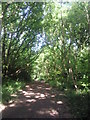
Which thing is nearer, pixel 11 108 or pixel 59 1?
pixel 11 108

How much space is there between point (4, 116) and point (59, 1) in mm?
12206

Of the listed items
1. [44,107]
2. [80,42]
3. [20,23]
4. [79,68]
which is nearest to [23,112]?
[44,107]

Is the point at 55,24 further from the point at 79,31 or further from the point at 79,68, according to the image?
the point at 79,68

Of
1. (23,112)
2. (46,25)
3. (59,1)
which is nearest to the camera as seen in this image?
(23,112)

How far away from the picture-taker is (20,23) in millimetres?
16328

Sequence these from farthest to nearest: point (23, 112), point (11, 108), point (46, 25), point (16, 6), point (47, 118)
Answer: point (46, 25), point (16, 6), point (11, 108), point (23, 112), point (47, 118)

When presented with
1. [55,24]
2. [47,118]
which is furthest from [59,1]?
[47,118]

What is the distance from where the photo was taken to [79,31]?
2014cm

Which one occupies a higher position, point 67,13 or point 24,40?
point 67,13

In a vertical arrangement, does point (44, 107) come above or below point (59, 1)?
below

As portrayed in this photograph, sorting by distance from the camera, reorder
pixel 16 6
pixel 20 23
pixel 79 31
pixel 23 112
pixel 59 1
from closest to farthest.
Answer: pixel 23 112 < pixel 16 6 < pixel 59 1 < pixel 20 23 < pixel 79 31

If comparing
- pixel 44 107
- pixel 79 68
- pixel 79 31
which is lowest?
pixel 44 107

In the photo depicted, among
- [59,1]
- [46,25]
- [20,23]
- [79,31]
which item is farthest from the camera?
[79,31]

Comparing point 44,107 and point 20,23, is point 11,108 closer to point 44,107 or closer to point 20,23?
point 44,107
